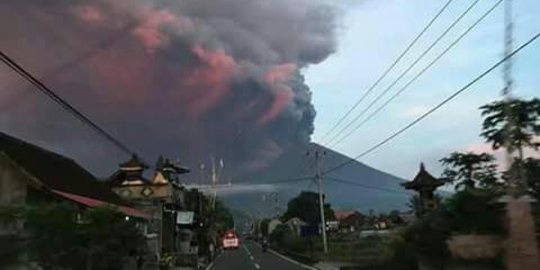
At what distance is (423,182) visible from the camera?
3903 cm

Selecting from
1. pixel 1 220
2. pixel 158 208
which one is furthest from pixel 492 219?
pixel 158 208

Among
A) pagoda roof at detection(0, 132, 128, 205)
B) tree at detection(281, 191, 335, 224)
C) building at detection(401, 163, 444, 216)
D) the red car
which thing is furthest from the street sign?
tree at detection(281, 191, 335, 224)

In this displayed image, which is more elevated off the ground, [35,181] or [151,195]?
[151,195]

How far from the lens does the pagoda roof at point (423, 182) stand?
38906mm

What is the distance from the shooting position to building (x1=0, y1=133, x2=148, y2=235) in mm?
25828

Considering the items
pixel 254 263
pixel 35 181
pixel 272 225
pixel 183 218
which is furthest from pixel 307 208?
pixel 35 181

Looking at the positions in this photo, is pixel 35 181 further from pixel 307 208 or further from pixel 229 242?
pixel 307 208

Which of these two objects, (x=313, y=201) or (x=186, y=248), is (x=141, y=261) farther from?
(x=313, y=201)

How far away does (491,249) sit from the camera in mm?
18531

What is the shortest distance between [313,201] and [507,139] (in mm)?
135708

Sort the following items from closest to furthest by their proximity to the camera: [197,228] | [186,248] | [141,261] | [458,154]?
[141,261]
[458,154]
[186,248]
[197,228]

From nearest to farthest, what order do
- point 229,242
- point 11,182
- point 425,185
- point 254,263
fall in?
point 11,182 → point 425,185 → point 254,263 → point 229,242

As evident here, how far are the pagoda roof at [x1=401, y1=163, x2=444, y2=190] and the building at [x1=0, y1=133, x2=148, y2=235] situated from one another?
14.4 metres

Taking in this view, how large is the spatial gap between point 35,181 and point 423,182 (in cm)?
2078
